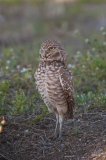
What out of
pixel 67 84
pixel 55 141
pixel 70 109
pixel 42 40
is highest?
pixel 42 40

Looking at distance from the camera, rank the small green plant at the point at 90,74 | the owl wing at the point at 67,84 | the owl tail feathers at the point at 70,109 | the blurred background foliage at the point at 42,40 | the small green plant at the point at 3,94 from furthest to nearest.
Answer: the small green plant at the point at 90,74
the blurred background foliage at the point at 42,40
the small green plant at the point at 3,94
the owl tail feathers at the point at 70,109
the owl wing at the point at 67,84

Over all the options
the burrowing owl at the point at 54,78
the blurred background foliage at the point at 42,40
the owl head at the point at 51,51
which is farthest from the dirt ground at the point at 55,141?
the owl head at the point at 51,51

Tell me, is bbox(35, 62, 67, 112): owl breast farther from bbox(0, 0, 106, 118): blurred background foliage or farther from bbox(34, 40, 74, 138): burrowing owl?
bbox(0, 0, 106, 118): blurred background foliage

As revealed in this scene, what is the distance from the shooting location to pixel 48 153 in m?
5.21

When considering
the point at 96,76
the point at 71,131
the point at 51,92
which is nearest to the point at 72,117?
the point at 71,131

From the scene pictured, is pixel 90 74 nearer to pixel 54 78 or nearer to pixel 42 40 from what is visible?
pixel 54 78

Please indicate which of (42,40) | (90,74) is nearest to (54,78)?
(90,74)

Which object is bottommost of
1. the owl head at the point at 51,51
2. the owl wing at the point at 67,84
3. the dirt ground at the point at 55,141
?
the dirt ground at the point at 55,141

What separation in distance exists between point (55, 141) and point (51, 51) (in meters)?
1.02

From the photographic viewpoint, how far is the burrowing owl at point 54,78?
17.0 ft

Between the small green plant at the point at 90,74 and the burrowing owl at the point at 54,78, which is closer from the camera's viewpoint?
the burrowing owl at the point at 54,78

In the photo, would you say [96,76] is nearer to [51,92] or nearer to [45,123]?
[45,123]

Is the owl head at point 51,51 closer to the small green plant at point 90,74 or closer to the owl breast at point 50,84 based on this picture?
the owl breast at point 50,84

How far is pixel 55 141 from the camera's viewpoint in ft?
17.9
